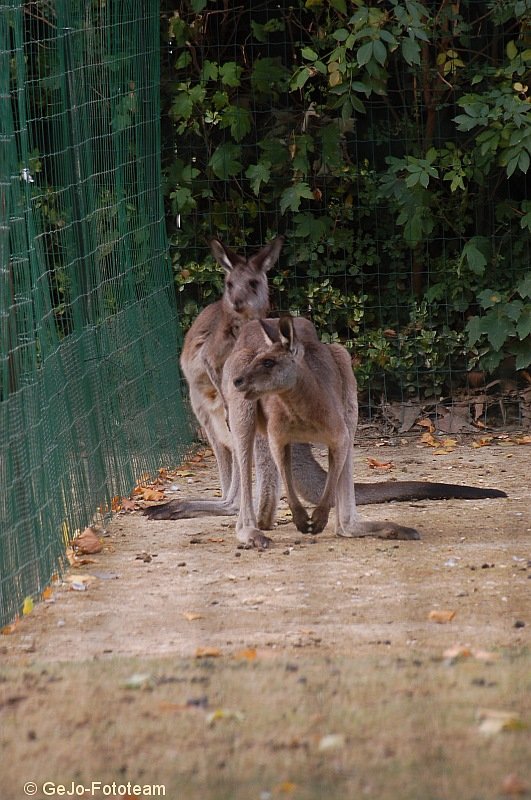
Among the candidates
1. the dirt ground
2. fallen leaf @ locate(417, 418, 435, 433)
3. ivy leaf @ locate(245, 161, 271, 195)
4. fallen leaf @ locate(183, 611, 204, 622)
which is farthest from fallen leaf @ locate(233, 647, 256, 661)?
ivy leaf @ locate(245, 161, 271, 195)

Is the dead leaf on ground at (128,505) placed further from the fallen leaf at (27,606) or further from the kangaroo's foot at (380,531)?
the fallen leaf at (27,606)

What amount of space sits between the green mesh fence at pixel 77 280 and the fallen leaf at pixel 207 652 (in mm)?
704

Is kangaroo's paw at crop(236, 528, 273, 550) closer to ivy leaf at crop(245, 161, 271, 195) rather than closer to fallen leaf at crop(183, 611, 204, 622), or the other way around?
fallen leaf at crop(183, 611, 204, 622)

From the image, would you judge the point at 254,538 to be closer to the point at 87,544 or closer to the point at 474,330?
the point at 87,544

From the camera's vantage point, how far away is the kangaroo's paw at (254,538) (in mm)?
4977

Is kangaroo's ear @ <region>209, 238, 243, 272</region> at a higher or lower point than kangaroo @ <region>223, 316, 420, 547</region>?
higher

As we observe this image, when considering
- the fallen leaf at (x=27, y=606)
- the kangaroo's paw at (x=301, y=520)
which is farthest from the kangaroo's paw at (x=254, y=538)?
the fallen leaf at (x=27, y=606)

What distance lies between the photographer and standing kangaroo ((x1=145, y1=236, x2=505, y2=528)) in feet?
17.6

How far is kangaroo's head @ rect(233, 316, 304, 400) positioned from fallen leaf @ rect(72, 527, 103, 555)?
0.80 m

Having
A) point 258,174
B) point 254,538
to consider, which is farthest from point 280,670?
point 258,174

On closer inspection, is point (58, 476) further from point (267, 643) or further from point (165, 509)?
point (267, 643)

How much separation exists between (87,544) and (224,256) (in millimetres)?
1981

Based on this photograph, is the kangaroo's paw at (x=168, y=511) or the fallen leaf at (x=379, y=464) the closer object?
the kangaroo's paw at (x=168, y=511)

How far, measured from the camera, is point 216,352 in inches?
240
